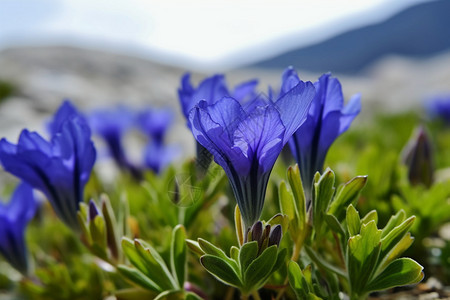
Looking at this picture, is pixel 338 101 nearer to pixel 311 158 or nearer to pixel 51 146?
pixel 311 158

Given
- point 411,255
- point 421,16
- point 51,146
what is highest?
point 421,16

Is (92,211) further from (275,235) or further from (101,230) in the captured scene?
(275,235)

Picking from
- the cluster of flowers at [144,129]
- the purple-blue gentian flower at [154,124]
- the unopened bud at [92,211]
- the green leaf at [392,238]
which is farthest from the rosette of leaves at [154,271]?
the purple-blue gentian flower at [154,124]

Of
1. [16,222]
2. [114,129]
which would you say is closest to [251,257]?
[16,222]

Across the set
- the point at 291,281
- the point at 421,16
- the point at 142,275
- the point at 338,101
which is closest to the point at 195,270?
the point at 142,275

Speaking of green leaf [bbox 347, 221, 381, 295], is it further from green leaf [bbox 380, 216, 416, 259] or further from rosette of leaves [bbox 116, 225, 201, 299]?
rosette of leaves [bbox 116, 225, 201, 299]
